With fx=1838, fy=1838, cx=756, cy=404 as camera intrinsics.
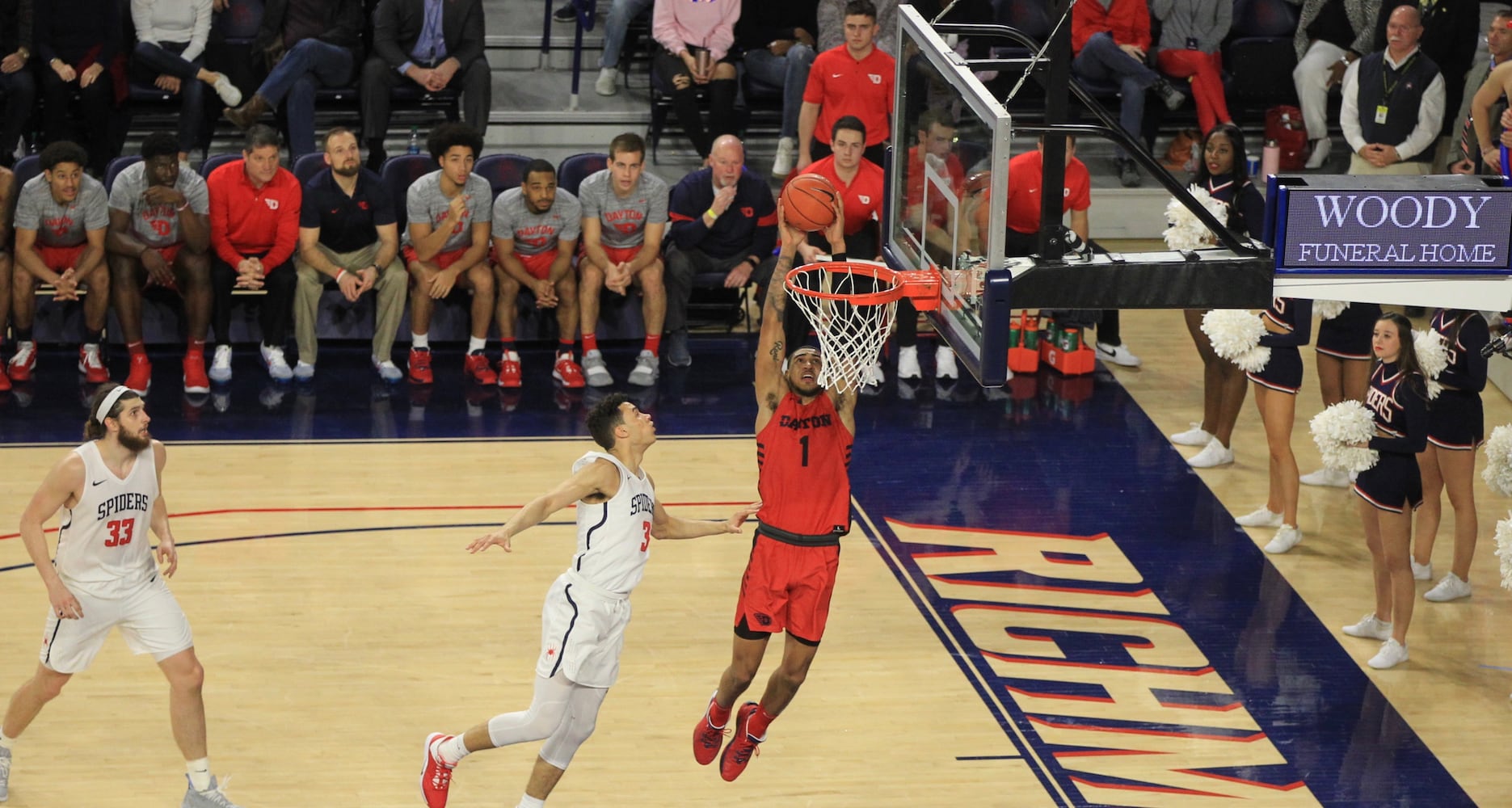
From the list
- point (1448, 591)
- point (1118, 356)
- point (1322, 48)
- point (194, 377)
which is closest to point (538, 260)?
point (194, 377)

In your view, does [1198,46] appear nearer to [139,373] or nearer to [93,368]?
[139,373]

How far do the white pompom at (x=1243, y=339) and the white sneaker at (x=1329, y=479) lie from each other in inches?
46.8

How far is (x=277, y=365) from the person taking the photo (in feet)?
38.2

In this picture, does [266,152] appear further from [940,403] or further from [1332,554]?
[1332,554]

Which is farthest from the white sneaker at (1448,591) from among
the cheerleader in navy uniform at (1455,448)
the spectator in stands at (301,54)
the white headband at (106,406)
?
the spectator in stands at (301,54)

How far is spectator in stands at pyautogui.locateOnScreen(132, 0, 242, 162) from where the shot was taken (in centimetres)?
1320

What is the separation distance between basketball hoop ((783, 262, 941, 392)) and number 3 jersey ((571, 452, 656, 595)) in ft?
2.70

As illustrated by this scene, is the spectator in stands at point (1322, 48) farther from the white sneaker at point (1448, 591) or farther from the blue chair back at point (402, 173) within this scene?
the blue chair back at point (402, 173)

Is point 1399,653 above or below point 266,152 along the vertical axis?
below

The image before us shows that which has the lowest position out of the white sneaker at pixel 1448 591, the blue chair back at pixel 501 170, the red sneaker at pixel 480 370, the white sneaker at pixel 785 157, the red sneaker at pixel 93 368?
the white sneaker at pixel 1448 591

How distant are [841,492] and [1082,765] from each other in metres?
1.57

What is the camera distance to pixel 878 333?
22.5ft

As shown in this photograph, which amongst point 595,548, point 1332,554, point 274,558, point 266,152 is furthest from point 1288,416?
point 266,152

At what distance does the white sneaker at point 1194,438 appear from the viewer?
1100 centimetres
